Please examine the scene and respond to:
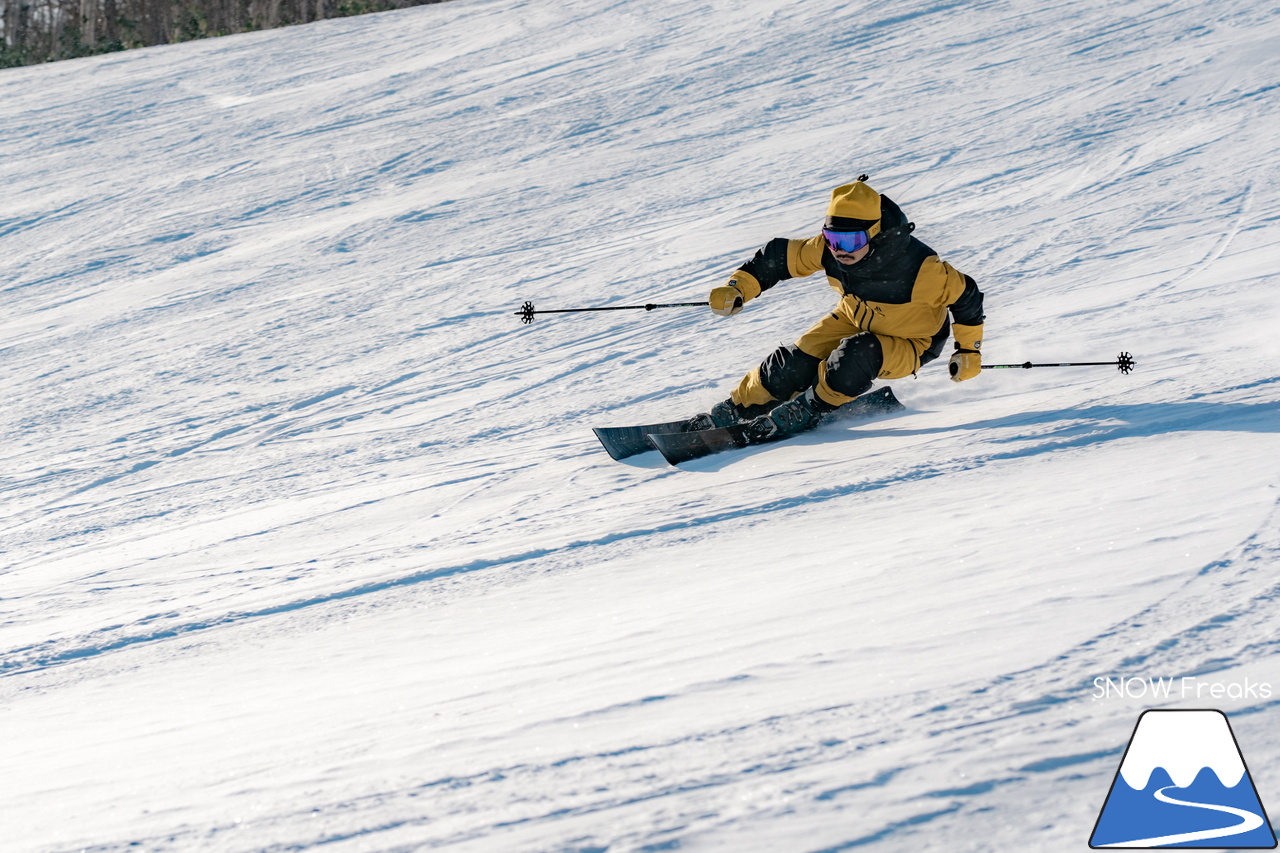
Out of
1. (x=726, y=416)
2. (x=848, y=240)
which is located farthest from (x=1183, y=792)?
(x=726, y=416)

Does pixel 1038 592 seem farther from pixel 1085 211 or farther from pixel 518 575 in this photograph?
pixel 1085 211

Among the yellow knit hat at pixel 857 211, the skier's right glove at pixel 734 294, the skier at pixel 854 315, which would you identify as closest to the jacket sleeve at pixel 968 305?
the skier at pixel 854 315

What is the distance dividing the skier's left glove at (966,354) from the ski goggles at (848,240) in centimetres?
60

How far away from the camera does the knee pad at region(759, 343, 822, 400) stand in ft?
14.0

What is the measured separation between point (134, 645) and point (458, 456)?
1758 mm

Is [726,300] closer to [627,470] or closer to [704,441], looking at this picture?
[704,441]

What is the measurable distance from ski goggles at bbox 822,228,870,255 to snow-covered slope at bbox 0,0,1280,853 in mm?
815

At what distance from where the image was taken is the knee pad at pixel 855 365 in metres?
4.04

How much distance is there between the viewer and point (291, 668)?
9.75 feet

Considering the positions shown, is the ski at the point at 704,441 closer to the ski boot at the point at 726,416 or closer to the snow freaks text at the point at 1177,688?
the ski boot at the point at 726,416

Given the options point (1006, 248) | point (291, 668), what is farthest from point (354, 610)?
point (1006, 248)

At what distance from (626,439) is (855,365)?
41.5 inches

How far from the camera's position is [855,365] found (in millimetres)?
4031

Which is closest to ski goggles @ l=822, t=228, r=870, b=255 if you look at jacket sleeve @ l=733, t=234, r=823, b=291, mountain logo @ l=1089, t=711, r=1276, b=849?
Answer: jacket sleeve @ l=733, t=234, r=823, b=291
